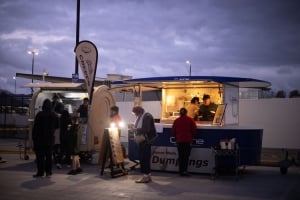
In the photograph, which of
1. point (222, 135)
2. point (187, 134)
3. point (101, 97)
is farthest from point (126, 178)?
point (101, 97)

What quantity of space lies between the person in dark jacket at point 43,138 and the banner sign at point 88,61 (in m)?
2.63

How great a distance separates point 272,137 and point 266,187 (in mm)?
9634

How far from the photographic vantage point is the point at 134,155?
13.4 meters

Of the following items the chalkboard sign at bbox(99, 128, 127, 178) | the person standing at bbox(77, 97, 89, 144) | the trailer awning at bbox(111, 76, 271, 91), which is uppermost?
the trailer awning at bbox(111, 76, 271, 91)

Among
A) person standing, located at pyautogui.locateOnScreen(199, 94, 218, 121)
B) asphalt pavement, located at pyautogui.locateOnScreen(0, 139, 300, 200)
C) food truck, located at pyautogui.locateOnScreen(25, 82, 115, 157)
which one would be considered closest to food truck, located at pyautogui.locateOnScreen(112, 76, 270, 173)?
person standing, located at pyautogui.locateOnScreen(199, 94, 218, 121)

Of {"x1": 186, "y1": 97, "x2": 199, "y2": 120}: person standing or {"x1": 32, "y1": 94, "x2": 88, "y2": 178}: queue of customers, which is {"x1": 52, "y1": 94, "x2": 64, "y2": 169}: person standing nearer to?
{"x1": 32, "y1": 94, "x2": 88, "y2": 178}: queue of customers

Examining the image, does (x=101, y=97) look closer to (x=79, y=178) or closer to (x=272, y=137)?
(x=79, y=178)

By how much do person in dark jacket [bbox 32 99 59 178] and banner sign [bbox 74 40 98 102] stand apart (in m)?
2.63

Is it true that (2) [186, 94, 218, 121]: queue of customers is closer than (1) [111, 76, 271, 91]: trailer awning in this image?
No

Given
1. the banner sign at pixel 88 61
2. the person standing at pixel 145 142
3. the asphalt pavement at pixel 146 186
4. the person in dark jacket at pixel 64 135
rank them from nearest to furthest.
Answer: the asphalt pavement at pixel 146 186 → the person standing at pixel 145 142 → the person in dark jacket at pixel 64 135 → the banner sign at pixel 88 61

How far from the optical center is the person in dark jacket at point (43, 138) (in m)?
11.2

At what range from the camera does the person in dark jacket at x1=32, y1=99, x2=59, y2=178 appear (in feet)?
36.8

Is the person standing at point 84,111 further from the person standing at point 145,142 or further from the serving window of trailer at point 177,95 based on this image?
the person standing at point 145,142

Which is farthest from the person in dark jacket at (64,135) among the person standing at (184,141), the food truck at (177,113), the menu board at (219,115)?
the menu board at (219,115)
